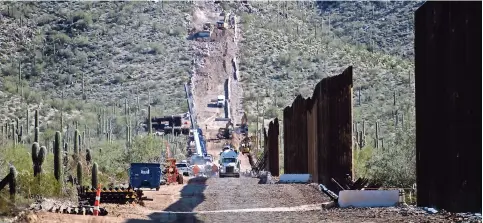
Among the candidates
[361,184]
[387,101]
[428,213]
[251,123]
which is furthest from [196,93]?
[428,213]

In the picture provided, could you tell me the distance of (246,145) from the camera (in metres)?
85.5

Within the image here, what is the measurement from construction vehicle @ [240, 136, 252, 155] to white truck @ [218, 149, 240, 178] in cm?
2091

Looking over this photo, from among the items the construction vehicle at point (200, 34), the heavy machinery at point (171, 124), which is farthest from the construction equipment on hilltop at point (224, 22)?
the heavy machinery at point (171, 124)

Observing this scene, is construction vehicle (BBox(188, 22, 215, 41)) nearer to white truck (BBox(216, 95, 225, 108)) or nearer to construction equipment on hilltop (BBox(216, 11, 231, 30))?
construction equipment on hilltop (BBox(216, 11, 231, 30))

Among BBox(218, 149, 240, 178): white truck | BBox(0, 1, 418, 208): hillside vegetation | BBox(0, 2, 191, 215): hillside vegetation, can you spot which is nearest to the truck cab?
BBox(0, 2, 191, 215): hillside vegetation

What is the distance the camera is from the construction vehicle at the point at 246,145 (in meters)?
84.1

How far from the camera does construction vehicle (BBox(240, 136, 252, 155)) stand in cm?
8408

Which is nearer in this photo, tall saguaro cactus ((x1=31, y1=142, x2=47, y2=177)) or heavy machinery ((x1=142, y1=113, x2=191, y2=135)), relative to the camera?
tall saguaro cactus ((x1=31, y1=142, x2=47, y2=177))

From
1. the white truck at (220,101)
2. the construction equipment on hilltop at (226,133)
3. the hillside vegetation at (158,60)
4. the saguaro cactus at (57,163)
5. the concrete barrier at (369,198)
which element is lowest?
the concrete barrier at (369,198)

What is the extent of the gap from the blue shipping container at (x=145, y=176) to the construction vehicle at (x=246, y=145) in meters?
43.8

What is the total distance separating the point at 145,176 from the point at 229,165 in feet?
65.7

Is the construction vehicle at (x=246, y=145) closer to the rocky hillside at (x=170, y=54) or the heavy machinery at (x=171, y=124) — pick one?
the heavy machinery at (x=171, y=124)

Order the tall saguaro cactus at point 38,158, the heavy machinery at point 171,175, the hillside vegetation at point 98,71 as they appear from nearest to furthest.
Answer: the tall saguaro cactus at point 38,158 < the heavy machinery at point 171,175 < the hillside vegetation at point 98,71

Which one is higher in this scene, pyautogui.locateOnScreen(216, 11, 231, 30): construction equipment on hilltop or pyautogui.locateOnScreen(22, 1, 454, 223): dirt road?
pyautogui.locateOnScreen(216, 11, 231, 30): construction equipment on hilltop
